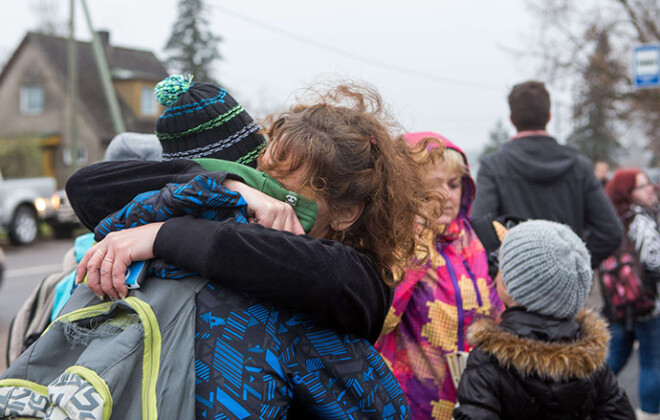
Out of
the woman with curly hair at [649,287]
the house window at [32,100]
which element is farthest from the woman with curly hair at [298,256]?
Answer: the house window at [32,100]

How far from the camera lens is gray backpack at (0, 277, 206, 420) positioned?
106 centimetres

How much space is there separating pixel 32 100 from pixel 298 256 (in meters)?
38.9

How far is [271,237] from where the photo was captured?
1.27 m

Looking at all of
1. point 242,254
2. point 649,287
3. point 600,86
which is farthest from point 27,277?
point 600,86

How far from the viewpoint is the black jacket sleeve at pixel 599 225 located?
3.83 m

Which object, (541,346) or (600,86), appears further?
(600,86)

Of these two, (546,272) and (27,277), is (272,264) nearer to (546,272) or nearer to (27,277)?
(546,272)

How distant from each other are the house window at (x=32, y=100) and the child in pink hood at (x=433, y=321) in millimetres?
37189

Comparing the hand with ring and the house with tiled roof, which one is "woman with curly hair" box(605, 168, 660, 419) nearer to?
the hand with ring

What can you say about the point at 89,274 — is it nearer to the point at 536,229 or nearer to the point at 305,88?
the point at 305,88

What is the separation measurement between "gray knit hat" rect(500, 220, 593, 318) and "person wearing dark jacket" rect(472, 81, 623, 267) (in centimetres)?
142

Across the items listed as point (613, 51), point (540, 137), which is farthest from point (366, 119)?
point (613, 51)

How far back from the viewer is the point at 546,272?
229 centimetres

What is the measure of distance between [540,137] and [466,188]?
4.09 feet
